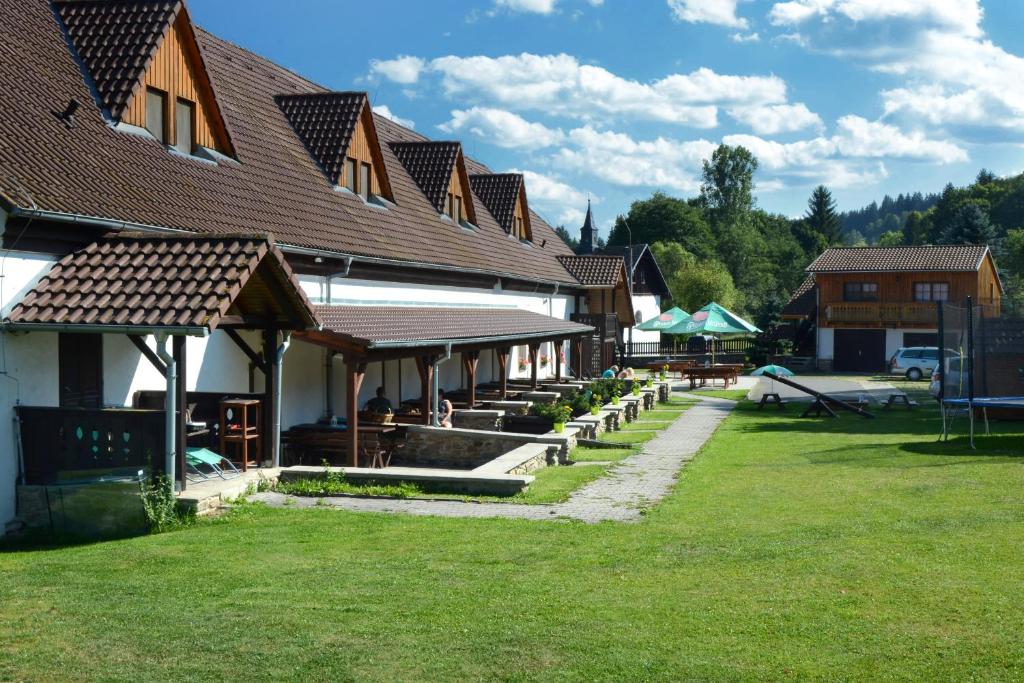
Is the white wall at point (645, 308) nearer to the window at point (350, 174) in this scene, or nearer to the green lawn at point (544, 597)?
the window at point (350, 174)

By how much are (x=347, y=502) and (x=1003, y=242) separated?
3288 inches

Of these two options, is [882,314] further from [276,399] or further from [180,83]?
[276,399]

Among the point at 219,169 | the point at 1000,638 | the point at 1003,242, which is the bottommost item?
the point at 1000,638

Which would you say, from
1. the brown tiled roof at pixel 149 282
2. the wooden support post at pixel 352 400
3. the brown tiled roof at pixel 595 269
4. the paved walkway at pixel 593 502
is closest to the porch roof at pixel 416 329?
the wooden support post at pixel 352 400

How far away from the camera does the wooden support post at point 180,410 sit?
11555mm

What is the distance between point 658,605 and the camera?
25.6ft

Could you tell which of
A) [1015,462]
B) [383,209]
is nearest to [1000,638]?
[1015,462]

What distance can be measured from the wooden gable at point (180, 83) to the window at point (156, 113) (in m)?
0.06

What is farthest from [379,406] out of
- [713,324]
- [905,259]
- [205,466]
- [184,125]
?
[905,259]

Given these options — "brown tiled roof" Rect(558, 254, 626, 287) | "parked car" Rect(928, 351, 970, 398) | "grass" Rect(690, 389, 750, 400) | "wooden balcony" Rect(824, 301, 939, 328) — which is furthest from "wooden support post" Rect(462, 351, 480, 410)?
"wooden balcony" Rect(824, 301, 939, 328)

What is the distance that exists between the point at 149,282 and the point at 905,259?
48004mm

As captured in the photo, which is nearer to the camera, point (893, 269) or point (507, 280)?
point (507, 280)

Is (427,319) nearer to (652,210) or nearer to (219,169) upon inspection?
(219,169)

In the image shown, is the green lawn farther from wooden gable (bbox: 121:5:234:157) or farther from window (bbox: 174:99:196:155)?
window (bbox: 174:99:196:155)
